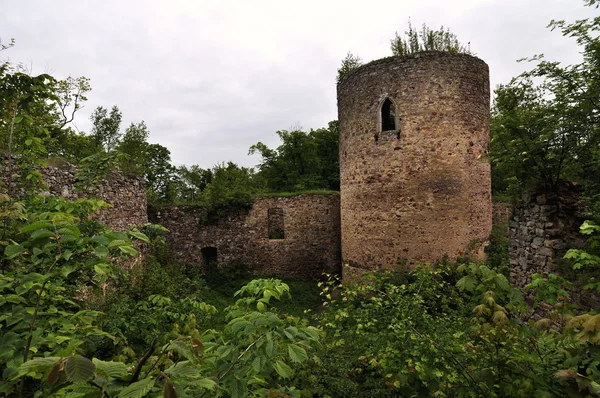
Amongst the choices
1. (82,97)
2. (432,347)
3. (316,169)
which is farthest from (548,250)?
(82,97)

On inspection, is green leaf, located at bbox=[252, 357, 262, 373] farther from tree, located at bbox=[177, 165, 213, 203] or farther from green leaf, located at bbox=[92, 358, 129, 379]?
tree, located at bbox=[177, 165, 213, 203]

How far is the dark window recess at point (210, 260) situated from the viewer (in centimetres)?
1289

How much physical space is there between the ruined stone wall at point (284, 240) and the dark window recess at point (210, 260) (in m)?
0.14

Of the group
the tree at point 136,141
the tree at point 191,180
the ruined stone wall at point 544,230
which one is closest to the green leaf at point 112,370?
the ruined stone wall at point 544,230

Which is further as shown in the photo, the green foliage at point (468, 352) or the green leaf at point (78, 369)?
the green foliage at point (468, 352)

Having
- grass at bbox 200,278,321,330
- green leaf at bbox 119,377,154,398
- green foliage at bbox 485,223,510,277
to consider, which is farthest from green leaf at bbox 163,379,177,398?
green foliage at bbox 485,223,510,277

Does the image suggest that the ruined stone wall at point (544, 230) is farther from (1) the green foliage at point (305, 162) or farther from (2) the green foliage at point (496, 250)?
(1) the green foliage at point (305, 162)

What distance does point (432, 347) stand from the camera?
312cm

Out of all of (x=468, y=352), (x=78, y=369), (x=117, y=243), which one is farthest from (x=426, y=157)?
(x=78, y=369)

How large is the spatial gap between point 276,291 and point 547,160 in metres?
4.26

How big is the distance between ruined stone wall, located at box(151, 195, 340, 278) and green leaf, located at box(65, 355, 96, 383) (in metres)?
12.0

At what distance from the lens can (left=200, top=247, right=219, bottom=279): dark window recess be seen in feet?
42.3

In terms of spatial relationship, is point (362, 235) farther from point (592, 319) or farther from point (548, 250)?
point (592, 319)

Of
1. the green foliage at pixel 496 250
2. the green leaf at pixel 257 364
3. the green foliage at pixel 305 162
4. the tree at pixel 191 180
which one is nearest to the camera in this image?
the green leaf at pixel 257 364
